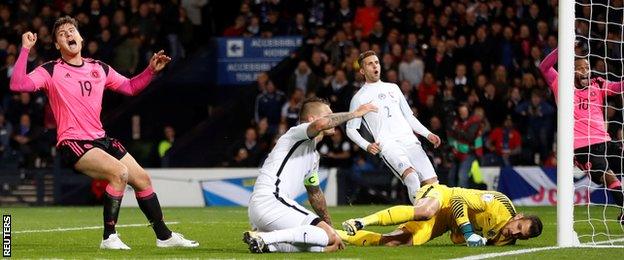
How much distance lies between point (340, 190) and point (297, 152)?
1271 centimetres

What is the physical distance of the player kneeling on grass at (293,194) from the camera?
11.6 meters

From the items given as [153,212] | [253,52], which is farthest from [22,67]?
[253,52]

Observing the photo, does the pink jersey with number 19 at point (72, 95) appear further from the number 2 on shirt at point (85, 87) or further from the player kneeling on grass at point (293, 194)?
the player kneeling on grass at point (293, 194)

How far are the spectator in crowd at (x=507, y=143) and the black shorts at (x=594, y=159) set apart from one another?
8.75 meters

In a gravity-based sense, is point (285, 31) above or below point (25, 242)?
above

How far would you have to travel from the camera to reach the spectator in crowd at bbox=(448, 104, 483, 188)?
23734mm

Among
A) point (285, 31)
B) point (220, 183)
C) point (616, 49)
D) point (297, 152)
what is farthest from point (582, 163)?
point (285, 31)

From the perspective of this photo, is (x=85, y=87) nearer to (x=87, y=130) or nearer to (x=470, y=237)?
(x=87, y=130)

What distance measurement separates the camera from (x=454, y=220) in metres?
12.8

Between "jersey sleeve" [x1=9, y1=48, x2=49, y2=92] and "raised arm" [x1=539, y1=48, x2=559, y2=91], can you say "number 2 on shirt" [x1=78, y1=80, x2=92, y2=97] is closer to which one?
"jersey sleeve" [x1=9, y1=48, x2=49, y2=92]

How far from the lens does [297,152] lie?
12.1 m

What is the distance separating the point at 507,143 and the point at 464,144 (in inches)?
40.6

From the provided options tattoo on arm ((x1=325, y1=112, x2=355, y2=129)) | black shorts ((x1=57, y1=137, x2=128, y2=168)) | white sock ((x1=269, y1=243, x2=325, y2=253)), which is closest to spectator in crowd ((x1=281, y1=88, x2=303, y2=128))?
black shorts ((x1=57, y1=137, x2=128, y2=168))

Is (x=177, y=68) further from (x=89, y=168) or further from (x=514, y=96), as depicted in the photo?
(x=89, y=168)
